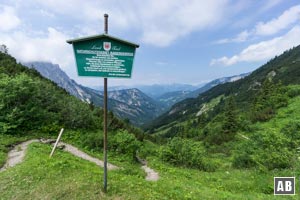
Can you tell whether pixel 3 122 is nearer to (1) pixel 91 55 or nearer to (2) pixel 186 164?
(2) pixel 186 164

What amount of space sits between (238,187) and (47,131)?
1867 cm

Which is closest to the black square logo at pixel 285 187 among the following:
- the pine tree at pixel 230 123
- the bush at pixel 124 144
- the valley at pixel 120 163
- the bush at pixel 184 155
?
the valley at pixel 120 163

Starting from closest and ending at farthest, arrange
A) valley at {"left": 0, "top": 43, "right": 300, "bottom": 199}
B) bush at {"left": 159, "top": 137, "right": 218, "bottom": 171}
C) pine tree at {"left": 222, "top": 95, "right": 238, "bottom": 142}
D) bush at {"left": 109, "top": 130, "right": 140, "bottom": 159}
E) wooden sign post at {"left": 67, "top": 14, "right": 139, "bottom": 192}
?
1. wooden sign post at {"left": 67, "top": 14, "right": 139, "bottom": 192}
2. valley at {"left": 0, "top": 43, "right": 300, "bottom": 199}
3. bush at {"left": 159, "top": 137, "right": 218, "bottom": 171}
4. bush at {"left": 109, "top": 130, "right": 140, "bottom": 159}
5. pine tree at {"left": 222, "top": 95, "right": 238, "bottom": 142}

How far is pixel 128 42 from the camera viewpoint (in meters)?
8.22

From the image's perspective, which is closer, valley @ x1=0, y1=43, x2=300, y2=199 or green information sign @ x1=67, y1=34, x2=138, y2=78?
green information sign @ x1=67, y1=34, x2=138, y2=78

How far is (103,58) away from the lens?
816 cm

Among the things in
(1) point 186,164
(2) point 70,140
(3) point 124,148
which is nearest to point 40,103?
(2) point 70,140

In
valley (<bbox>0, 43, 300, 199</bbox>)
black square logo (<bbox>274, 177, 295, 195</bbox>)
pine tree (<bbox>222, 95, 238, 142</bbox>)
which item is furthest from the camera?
pine tree (<bbox>222, 95, 238, 142</bbox>)

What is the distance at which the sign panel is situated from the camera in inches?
317

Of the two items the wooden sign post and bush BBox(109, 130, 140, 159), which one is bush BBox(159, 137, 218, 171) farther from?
the wooden sign post

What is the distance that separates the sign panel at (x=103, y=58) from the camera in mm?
8062

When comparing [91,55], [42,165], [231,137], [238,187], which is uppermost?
[91,55]

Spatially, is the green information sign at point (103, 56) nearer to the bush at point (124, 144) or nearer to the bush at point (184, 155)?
the bush at point (184, 155)

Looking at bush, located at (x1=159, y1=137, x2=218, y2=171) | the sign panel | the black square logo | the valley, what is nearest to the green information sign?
the sign panel
